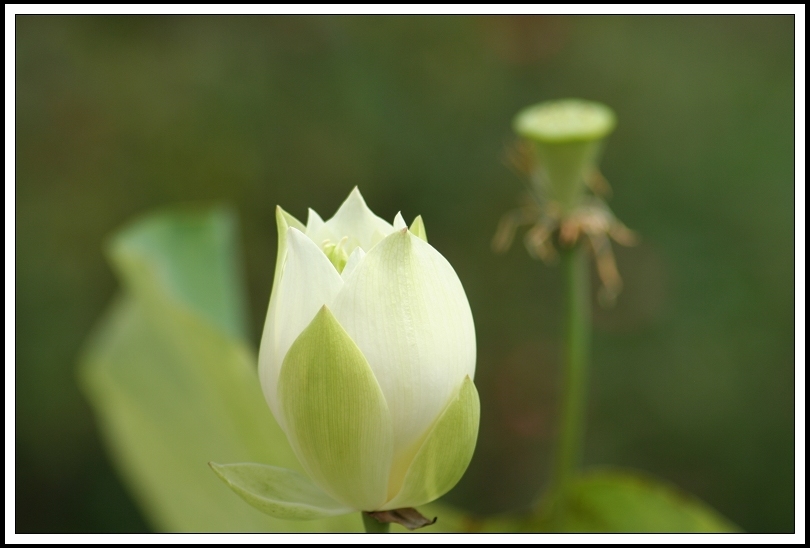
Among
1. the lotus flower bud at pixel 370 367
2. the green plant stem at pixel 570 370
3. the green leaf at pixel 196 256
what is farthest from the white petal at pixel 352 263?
the green leaf at pixel 196 256

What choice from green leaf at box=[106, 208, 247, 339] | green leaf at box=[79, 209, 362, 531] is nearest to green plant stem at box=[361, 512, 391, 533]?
green leaf at box=[79, 209, 362, 531]

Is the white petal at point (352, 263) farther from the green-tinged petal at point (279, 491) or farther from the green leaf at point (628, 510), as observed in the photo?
the green leaf at point (628, 510)

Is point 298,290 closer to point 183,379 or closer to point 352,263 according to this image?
point 352,263

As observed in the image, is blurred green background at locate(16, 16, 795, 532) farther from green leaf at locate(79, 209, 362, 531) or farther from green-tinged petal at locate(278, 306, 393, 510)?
green-tinged petal at locate(278, 306, 393, 510)

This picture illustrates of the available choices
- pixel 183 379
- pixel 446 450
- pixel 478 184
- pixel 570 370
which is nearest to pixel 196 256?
pixel 183 379

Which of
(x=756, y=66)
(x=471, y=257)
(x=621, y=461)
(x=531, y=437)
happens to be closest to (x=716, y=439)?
(x=621, y=461)

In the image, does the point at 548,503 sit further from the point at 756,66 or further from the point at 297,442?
the point at 756,66
